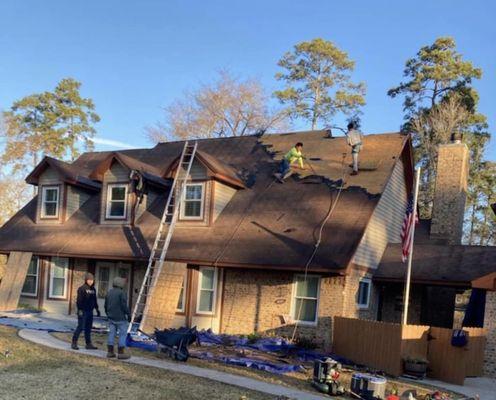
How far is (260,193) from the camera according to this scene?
61.8ft

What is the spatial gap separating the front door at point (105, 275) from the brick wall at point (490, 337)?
11703mm

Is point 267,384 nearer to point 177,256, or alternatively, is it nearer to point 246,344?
point 246,344

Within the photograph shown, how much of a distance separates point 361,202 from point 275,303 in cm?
403

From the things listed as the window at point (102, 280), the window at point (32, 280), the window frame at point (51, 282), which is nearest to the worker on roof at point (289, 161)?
the window at point (102, 280)

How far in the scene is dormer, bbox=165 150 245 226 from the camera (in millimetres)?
18188

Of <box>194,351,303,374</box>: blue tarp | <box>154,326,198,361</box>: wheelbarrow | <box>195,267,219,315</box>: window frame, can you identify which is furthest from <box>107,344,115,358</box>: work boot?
<box>195,267,219,315</box>: window frame

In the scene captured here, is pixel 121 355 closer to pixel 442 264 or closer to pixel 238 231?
pixel 238 231

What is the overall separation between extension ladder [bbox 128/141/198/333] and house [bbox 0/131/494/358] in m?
0.35

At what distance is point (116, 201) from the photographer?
790 inches

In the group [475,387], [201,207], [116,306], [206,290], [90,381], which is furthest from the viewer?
[201,207]

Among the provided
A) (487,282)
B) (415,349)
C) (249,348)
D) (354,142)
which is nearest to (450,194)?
(354,142)

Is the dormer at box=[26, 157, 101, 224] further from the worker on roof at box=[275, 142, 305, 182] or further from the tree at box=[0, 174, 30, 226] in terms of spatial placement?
the tree at box=[0, 174, 30, 226]

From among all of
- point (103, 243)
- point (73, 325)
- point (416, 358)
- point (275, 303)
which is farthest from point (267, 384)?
point (103, 243)

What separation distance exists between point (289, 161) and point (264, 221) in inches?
111
